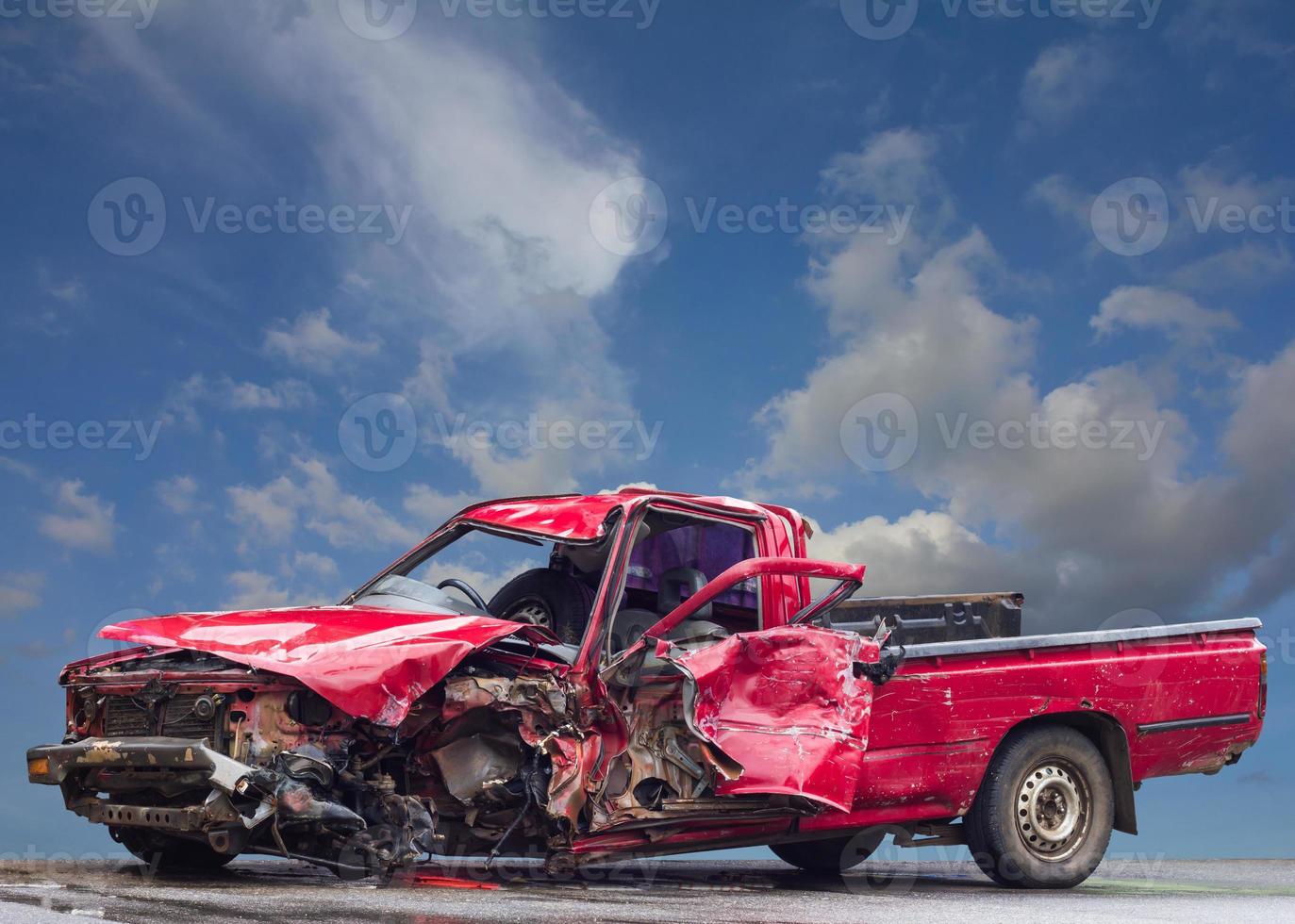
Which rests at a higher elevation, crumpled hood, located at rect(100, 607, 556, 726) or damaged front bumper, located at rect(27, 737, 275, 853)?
crumpled hood, located at rect(100, 607, 556, 726)

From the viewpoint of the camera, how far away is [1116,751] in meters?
8.14

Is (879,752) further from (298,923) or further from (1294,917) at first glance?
(298,923)

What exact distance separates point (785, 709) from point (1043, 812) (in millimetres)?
2539

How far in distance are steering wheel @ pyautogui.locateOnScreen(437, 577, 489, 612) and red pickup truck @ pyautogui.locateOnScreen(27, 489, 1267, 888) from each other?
45mm

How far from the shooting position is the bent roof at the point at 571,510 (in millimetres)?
7090

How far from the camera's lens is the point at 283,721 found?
5.82 m

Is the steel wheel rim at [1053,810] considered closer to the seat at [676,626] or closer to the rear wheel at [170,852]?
the seat at [676,626]

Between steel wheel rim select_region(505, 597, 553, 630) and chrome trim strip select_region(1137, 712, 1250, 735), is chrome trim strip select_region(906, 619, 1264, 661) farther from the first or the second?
steel wheel rim select_region(505, 597, 553, 630)

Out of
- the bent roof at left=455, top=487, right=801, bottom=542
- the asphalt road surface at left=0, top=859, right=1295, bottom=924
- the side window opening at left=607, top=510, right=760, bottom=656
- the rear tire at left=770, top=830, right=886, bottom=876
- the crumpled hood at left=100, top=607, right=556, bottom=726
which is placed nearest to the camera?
the asphalt road surface at left=0, top=859, right=1295, bottom=924

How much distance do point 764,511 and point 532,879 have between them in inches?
106

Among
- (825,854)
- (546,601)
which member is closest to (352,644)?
(546,601)

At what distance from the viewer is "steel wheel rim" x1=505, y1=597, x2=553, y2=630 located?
7.60m

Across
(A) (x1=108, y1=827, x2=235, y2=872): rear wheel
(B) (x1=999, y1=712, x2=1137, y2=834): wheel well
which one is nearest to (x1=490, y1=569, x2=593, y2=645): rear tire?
(A) (x1=108, y1=827, x2=235, y2=872): rear wheel

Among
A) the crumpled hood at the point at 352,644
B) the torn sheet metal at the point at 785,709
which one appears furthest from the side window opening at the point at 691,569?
the crumpled hood at the point at 352,644
